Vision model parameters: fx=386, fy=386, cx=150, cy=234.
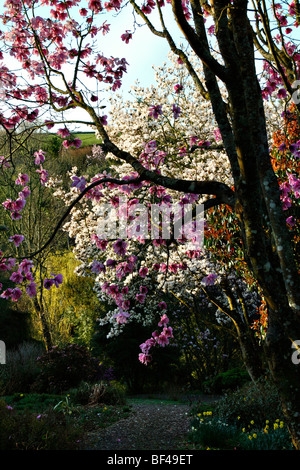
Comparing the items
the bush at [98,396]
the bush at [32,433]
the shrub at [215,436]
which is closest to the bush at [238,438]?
the shrub at [215,436]

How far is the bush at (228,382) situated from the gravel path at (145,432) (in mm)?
3210

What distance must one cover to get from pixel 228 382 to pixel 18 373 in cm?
575

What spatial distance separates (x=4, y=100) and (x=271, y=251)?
4.11 m

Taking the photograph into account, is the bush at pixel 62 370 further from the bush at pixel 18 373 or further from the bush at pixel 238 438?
the bush at pixel 238 438

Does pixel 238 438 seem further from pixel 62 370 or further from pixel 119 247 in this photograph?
pixel 62 370

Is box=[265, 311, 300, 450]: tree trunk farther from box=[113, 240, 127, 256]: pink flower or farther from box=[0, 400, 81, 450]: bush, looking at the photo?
box=[0, 400, 81, 450]: bush

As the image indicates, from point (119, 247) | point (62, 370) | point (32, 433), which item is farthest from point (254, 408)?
point (62, 370)

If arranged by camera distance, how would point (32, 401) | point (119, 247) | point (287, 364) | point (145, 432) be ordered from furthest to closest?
point (32, 401) → point (145, 432) → point (119, 247) → point (287, 364)

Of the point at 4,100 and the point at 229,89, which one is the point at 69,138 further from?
the point at 229,89

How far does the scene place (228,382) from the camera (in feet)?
34.8

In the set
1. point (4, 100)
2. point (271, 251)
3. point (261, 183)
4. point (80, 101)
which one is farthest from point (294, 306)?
point (4, 100)

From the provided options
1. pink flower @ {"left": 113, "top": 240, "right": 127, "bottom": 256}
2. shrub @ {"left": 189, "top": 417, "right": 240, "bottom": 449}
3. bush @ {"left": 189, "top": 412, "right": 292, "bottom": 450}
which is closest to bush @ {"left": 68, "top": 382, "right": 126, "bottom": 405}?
bush @ {"left": 189, "top": 412, "right": 292, "bottom": 450}

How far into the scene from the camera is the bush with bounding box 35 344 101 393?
33.0 ft

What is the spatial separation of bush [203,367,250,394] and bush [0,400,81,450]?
6.34 metres
